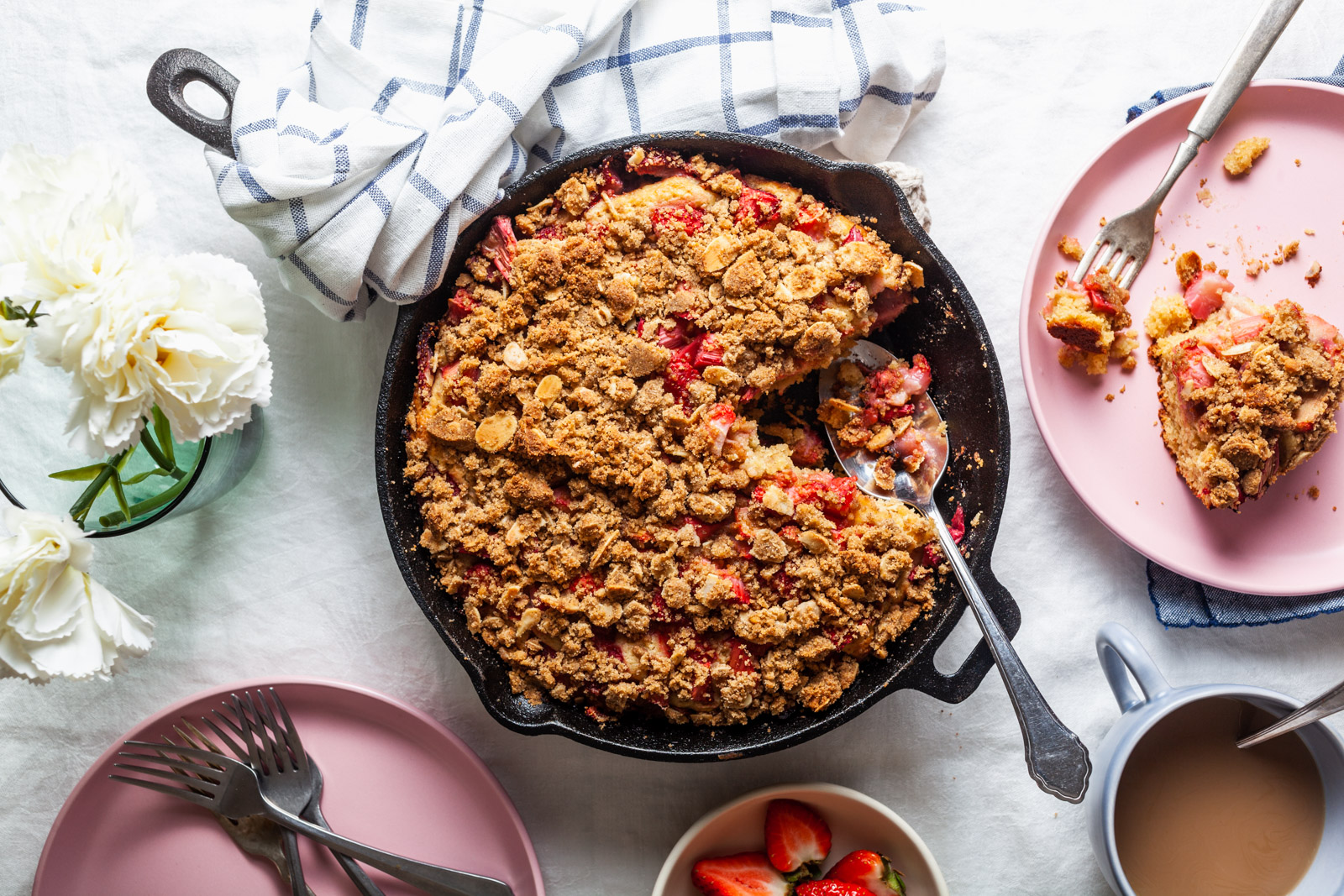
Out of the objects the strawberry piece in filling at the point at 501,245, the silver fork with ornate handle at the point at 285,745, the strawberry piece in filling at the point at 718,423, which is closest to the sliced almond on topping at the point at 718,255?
the strawberry piece in filling at the point at 718,423

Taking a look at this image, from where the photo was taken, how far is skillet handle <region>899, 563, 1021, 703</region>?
1929 mm

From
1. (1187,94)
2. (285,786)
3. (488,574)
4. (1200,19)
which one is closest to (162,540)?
(285,786)

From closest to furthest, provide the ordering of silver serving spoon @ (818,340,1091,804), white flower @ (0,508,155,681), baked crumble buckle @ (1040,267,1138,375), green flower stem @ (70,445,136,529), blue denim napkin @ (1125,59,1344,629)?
white flower @ (0,508,155,681) < green flower stem @ (70,445,136,529) < silver serving spoon @ (818,340,1091,804) < baked crumble buckle @ (1040,267,1138,375) < blue denim napkin @ (1125,59,1344,629)

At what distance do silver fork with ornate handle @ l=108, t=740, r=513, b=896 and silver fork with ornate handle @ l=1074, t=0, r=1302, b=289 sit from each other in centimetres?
192

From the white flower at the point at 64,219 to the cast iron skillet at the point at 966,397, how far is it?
608mm

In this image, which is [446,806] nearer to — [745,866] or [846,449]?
[745,866]

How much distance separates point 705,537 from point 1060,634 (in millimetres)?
969

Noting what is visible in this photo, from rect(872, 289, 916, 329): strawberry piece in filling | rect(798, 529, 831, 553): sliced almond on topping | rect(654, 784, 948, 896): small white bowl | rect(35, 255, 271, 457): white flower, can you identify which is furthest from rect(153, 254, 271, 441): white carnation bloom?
rect(654, 784, 948, 896): small white bowl

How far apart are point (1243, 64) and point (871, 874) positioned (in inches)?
76.8

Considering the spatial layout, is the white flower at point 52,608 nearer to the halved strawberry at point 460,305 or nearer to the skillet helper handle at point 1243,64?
the halved strawberry at point 460,305

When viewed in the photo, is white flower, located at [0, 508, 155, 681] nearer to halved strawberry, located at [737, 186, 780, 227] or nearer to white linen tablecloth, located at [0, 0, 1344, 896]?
white linen tablecloth, located at [0, 0, 1344, 896]

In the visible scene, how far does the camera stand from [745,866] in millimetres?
2117

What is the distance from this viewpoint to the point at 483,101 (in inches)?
76.9

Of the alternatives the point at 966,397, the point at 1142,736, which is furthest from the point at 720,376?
the point at 1142,736
